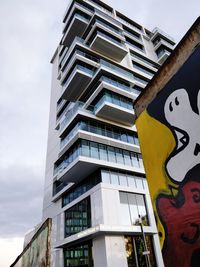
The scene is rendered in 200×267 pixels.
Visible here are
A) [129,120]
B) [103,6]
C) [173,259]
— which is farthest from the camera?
[103,6]

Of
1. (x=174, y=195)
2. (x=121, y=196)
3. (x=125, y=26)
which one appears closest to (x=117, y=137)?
(x=121, y=196)

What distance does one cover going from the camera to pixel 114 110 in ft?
81.2

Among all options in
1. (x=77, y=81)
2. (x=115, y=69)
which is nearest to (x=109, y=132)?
(x=77, y=81)

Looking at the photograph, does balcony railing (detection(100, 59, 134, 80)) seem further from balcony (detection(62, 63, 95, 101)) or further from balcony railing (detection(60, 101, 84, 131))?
balcony railing (detection(60, 101, 84, 131))

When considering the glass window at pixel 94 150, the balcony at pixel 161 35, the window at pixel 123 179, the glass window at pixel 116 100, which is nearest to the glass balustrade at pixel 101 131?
the glass window at pixel 94 150

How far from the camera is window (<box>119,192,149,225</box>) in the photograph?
1984 centimetres

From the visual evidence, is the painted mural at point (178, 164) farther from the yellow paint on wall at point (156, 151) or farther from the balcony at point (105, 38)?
the balcony at point (105, 38)

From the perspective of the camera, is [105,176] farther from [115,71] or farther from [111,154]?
[115,71]

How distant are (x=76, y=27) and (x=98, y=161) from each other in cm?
2208

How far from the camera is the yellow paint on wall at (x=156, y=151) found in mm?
5480

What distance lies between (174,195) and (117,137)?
20264 mm

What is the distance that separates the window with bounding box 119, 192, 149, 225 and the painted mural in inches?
591

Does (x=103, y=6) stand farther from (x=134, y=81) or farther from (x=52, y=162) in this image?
(x=52, y=162)

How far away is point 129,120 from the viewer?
26.6 metres
